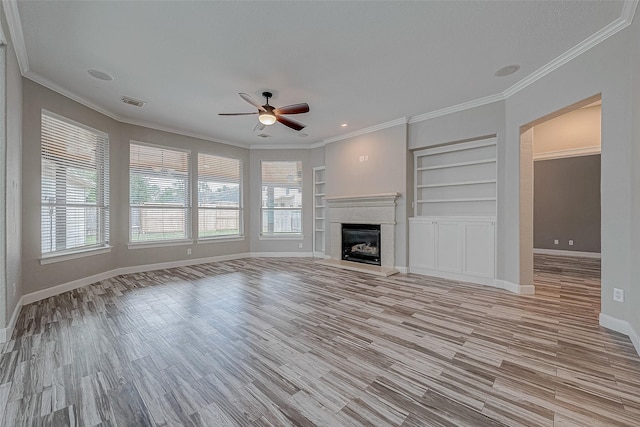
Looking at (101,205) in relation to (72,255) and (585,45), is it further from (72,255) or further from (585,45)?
(585,45)

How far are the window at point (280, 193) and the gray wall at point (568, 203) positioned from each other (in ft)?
21.6

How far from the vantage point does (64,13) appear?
2.30m

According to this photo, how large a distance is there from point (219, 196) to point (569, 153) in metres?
8.40

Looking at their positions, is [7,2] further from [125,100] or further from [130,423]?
[130,423]

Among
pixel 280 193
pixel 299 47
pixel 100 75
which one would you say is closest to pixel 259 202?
pixel 280 193

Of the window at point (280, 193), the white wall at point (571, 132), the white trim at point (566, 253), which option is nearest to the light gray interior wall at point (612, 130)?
the white wall at point (571, 132)

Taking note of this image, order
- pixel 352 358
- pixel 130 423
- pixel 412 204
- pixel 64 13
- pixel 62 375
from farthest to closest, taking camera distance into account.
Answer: pixel 412 204, pixel 64 13, pixel 352 358, pixel 62 375, pixel 130 423

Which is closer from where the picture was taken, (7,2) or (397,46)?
(7,2)

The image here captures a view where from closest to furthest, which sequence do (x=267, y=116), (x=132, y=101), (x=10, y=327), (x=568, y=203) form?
1. (x=10, y=327)
2. (x=267, y=116)
3. (x=132, y=101)
4. (x=568, y=203)

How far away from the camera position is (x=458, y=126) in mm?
4402

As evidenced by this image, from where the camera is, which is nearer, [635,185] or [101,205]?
[635,185]

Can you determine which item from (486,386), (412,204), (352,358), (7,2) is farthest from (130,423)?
(412,204)

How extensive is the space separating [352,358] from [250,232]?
5309 mm

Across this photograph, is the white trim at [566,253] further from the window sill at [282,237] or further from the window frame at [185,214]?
the window frame at [185,214]
